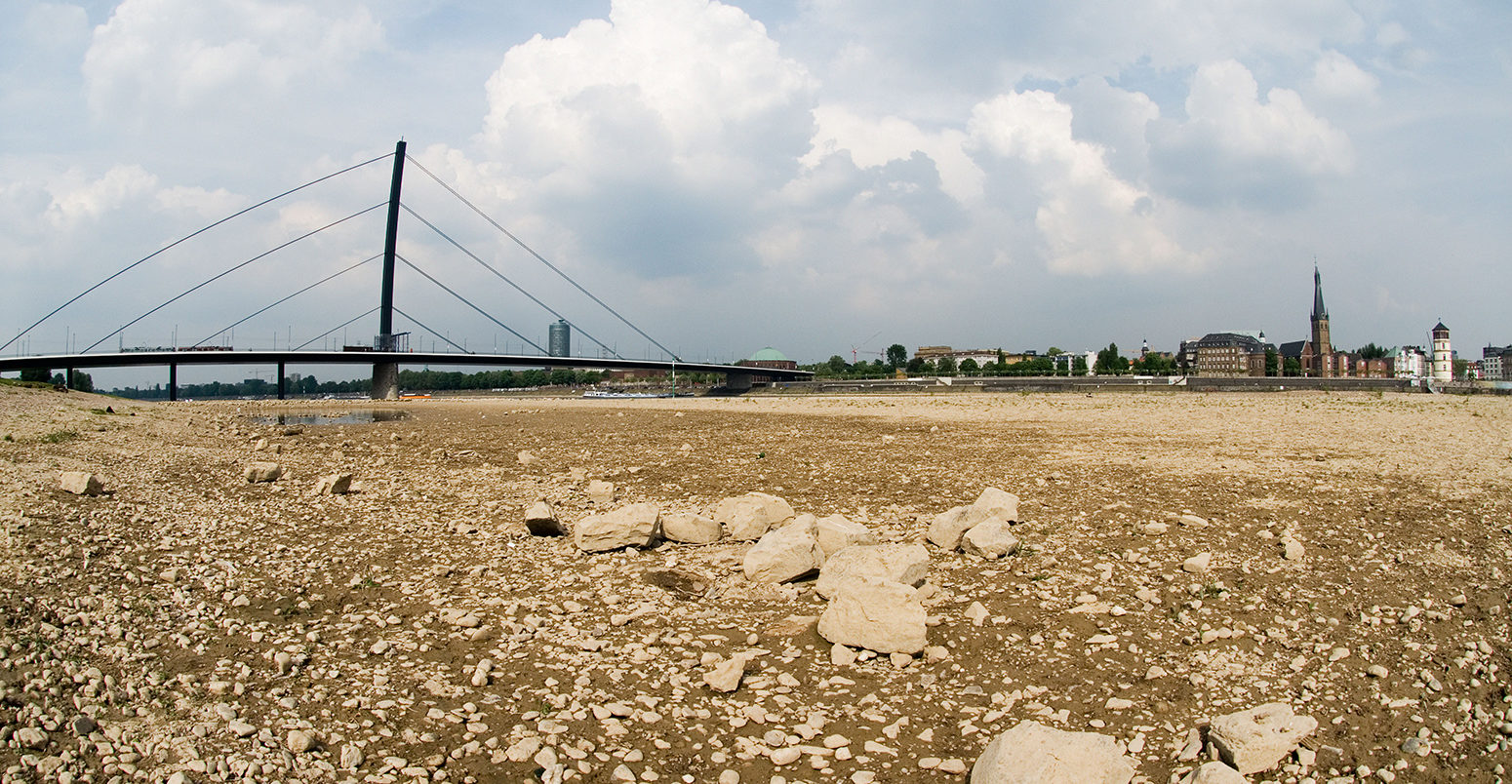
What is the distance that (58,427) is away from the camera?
18281mm

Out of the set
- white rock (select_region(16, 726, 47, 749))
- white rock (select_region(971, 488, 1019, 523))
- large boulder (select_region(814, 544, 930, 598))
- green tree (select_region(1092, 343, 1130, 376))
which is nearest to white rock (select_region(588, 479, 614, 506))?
large boulder (select_region(814, 544, 930, 598))

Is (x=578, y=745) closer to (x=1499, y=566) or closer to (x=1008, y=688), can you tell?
(x=1008, y=688)

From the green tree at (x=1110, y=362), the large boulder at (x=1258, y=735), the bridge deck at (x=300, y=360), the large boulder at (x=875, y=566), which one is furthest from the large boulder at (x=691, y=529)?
the green tree at (x=1110, y=362)

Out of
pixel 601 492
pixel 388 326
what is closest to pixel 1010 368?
pixel 388 326

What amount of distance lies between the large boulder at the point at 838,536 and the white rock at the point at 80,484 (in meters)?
8.76

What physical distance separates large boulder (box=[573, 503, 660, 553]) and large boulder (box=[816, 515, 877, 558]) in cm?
192

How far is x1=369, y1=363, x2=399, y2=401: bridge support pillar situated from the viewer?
74438mm

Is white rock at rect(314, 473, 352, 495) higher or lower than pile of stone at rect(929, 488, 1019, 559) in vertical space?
higher

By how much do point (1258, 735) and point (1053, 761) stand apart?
1.27 m

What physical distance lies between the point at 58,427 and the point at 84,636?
18.3 m

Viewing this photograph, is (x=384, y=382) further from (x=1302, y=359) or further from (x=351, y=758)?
(x=1302, y=359)

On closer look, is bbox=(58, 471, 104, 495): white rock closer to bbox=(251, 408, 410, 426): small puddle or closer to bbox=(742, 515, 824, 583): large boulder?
bbox=(742, 515, 824, 583): large boulder

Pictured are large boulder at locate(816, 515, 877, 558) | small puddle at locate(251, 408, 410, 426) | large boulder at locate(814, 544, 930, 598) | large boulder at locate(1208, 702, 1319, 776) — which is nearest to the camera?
large boulder at locate(1208, 702, 1319, 776)

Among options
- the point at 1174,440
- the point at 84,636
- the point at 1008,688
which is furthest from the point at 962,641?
the point at 1174,440
